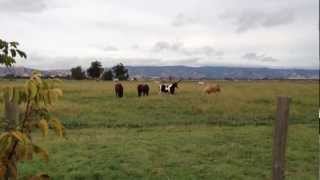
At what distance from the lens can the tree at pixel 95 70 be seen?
368ft

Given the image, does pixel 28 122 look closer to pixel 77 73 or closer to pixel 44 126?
pixel 44 126

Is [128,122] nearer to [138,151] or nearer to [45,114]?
[138,151]

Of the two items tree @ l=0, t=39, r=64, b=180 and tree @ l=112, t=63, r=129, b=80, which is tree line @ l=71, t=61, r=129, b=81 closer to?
tree @ l=112, t=63, r=129, b=80

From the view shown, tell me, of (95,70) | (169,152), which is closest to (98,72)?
(95,70)

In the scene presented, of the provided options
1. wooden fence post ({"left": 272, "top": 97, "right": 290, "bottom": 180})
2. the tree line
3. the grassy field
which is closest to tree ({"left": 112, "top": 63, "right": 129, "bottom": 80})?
the tree line

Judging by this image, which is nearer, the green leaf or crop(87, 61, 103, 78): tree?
the green leaf

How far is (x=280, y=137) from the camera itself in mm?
4961

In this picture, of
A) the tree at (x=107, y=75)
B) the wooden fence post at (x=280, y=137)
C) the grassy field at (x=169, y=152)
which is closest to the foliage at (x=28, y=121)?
the grassy field at (x=169, y=152)

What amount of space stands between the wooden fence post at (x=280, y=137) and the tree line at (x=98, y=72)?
106 meters

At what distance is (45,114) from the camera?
3.04 m

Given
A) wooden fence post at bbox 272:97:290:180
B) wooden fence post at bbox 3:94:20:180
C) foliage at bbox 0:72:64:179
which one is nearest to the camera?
foliage at bbox 0:72:64:179

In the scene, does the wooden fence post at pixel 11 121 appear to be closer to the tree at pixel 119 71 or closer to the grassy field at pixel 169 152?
the grassy field at pixel 169 152

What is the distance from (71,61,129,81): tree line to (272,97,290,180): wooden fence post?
346 feet

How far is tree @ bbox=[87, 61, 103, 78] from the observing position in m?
112
